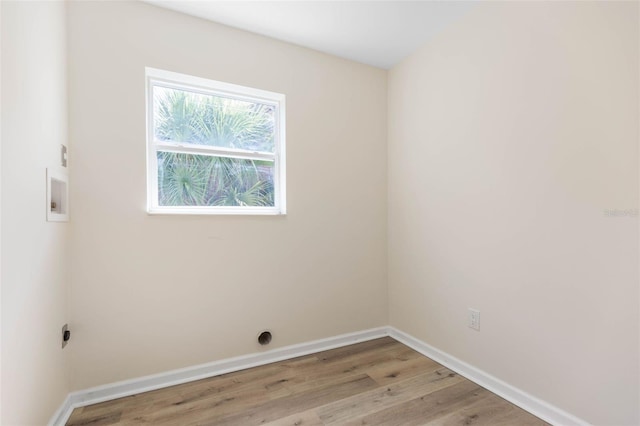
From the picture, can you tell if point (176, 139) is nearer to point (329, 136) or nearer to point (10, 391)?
point (329, 136)

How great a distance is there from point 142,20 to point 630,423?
11.1 feet

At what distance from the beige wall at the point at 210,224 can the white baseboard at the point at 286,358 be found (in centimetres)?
6

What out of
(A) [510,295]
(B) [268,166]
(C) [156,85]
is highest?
(C) [156,85]

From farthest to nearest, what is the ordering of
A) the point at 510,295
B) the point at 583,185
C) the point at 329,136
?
the point at 329,136 < the point at 510,295 < the point at 583,185

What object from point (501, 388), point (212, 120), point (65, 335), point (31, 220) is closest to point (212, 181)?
point (212, 120)

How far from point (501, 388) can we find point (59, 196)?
9.25ft

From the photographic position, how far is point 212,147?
2.17 m

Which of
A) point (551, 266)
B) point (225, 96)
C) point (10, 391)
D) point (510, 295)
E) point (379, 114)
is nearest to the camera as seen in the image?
point (10, 391)

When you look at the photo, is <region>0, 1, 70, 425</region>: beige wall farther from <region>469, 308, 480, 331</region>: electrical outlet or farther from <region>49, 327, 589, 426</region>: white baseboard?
<region>469, 308, 480, 331</region>: electrical outlet

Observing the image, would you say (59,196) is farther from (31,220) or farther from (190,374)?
(190,374)

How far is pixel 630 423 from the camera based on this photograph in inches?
52.7

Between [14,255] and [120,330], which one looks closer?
[14,255]

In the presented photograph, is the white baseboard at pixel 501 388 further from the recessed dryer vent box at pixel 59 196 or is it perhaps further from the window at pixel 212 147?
the recessed dryer vent box at pixel 59 196

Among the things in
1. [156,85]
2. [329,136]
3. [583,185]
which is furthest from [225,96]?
[583,185]
